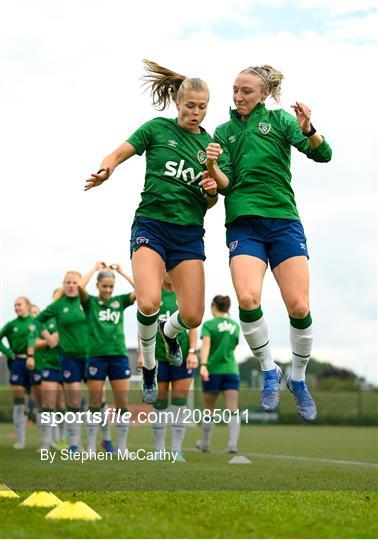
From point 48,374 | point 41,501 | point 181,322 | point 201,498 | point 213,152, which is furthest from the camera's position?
point 48,374

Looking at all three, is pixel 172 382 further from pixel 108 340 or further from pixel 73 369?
pixel 73 369

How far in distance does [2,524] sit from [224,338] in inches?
399

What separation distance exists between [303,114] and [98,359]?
6.79 metres

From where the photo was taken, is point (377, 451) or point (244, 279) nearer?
point (244, 279)

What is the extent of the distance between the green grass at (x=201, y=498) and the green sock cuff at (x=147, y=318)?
4.64ft

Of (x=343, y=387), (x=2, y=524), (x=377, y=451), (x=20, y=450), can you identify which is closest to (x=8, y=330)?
(x=20, y=450)

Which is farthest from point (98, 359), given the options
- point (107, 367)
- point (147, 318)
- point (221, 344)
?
point (147, 318)

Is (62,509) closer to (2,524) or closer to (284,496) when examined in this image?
(2,524)

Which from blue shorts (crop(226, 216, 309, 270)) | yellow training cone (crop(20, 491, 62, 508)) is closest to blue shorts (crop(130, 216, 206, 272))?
blue shorts (crop(226, 216, 309, 270))

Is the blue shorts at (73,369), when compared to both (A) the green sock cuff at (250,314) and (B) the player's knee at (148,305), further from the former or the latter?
(A) the green sock cuff at (250,314)

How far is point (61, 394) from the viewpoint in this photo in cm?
1855

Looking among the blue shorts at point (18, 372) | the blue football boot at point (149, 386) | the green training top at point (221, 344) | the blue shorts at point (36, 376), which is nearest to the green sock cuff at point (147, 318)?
the blue football boot at point (149, 386)

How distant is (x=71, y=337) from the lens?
1549 cm

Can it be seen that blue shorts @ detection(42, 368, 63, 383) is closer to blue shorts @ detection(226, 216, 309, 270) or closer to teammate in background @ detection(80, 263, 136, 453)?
teammate in background @ detection(80, 263, 136, 453)
